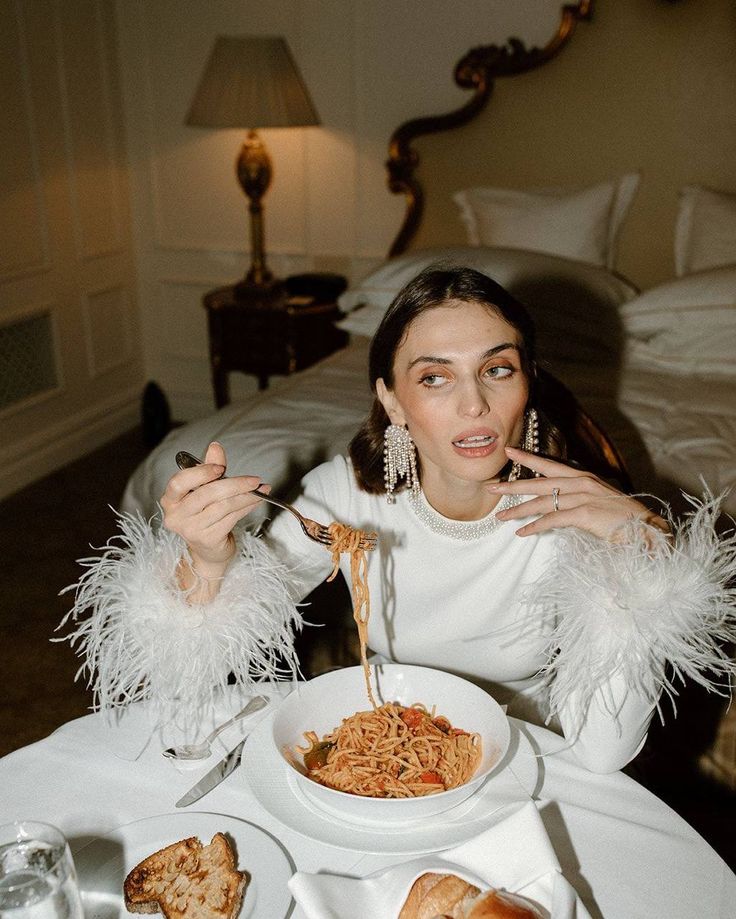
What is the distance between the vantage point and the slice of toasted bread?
0.97 metres

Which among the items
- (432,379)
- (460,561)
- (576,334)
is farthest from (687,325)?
(432,379)

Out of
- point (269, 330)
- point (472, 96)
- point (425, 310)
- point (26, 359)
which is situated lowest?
point (26, 359)

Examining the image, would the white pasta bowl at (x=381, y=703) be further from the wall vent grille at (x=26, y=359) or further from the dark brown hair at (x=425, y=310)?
the wall vent grille at (x=26, y=359)

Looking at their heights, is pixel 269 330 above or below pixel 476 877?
below

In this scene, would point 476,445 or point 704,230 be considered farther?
point 704,230

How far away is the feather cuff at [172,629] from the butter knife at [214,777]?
109 millimetres

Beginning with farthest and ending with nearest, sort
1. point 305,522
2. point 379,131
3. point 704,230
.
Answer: point 379,131, point 704,230, point 305,522

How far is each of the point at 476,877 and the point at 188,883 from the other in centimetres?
33

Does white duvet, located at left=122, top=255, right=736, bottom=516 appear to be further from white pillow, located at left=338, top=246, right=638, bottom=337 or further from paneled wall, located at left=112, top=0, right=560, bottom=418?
paneled wall, located at left=112, top=0, right=560, bottom=418

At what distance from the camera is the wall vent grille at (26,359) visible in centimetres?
429

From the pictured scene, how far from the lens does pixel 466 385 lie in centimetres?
148

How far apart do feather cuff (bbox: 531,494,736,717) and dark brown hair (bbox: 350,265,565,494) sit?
14.5 inches

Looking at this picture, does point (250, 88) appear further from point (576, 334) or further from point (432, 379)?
point (432, 379)

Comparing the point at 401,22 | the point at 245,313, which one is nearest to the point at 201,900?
the point at 245,313
